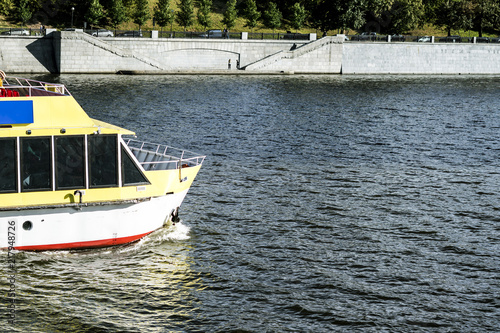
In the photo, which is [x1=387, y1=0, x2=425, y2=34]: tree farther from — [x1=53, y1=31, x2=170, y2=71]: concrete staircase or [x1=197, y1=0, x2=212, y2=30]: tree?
[x1=53, y1=31, x2=170, y2=71]: concrete staircase

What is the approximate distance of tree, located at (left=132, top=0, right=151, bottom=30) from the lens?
87.5 meters

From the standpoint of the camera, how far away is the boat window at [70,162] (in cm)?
1847

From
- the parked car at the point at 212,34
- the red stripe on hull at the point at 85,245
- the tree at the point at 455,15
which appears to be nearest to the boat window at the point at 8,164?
the red stripe on hull at the point at 85,245

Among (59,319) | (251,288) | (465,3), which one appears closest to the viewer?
(59,319)

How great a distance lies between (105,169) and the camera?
1889 centimetres

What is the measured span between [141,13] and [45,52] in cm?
2040

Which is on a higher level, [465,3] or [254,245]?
[465,3]

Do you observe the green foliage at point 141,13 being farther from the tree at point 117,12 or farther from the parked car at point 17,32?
the parked car at point 17,32

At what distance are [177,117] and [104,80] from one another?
2195cm

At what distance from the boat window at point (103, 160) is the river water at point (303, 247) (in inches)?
89.5

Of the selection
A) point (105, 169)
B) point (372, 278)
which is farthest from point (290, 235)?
point (105, 169)

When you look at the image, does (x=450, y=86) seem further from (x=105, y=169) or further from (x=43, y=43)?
(x=105, y=169)

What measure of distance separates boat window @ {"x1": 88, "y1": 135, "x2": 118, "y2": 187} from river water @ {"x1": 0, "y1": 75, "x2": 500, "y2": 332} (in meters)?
2.27

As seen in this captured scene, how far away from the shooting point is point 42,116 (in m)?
18.5
